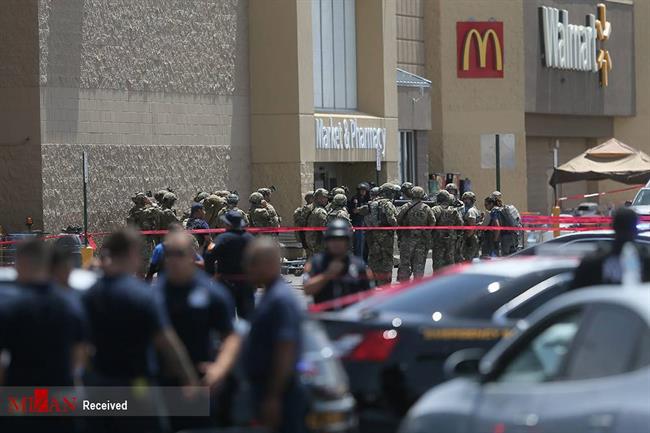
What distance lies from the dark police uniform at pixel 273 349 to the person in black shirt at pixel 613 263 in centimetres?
268

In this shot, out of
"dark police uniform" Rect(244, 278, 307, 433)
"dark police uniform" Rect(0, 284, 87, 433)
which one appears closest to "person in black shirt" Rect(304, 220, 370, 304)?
"dark police uniform" Rect(244, 278, 307, 433)

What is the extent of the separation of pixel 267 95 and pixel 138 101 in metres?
4.63

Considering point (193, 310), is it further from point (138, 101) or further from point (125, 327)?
point (138, 101)

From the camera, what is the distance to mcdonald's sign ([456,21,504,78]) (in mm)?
48281

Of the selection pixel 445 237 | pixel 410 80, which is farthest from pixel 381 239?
pixel 410 80

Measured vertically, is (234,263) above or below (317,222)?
below

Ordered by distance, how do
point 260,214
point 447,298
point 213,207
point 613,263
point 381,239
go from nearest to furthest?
point 613,263 → point 447,298 → point 381,239 → point 260,214 → point 213,207

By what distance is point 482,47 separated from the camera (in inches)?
1927

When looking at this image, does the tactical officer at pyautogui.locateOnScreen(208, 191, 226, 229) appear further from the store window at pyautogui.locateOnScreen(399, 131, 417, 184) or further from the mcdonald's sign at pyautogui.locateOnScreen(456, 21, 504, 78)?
the mcdonald's sign at pyautogui.locateOnScreen(456, 21, 504, 78)

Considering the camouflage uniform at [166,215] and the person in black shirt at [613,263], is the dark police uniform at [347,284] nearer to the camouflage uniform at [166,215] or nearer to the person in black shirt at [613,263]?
the person in black shirt at [613,263]

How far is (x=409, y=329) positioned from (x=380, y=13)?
1176 inches

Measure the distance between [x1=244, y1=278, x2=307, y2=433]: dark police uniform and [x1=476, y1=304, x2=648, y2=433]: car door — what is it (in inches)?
43.1

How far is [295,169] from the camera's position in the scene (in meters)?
35.7

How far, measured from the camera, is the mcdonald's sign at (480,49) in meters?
48.3
